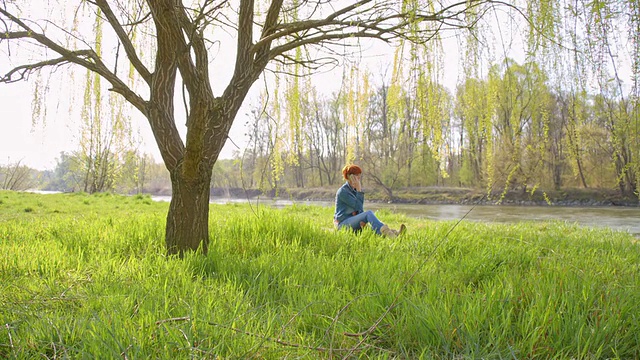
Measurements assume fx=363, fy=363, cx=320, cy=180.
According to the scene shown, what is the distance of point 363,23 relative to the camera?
10.6 ft

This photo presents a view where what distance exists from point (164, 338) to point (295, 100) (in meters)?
3.06

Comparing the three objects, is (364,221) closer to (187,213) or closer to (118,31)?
(187,213)

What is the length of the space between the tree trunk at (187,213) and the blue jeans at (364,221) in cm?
221

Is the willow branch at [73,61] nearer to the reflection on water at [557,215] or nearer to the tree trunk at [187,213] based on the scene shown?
the tree trunk at [187,213]

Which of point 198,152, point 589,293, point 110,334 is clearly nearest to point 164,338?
point 110,334

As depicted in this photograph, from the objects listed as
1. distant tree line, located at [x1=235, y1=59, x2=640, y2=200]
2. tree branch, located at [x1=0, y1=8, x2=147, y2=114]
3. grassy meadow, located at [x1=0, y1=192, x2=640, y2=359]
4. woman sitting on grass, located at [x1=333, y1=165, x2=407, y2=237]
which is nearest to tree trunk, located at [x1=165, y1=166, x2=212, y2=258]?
grassy meadow, located at [x1=0, y1=192, x2=640, y2=359]

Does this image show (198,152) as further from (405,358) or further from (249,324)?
(405,358)

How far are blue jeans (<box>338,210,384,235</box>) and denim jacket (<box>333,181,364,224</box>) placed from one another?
184mm

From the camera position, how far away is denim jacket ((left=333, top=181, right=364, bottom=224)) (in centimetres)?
521

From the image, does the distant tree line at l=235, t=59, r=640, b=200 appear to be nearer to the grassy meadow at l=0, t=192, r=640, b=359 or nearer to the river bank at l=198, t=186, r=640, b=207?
the grassy meadow at l=0, t=192, r=640, b=359

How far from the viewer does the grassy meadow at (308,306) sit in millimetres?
1592

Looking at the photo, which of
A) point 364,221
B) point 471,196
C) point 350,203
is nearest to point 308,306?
point 364,221

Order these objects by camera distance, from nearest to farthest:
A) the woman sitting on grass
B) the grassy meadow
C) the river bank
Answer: the grassy meadow < the woman sitting on grass < the river bank

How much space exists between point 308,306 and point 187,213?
1712mm
